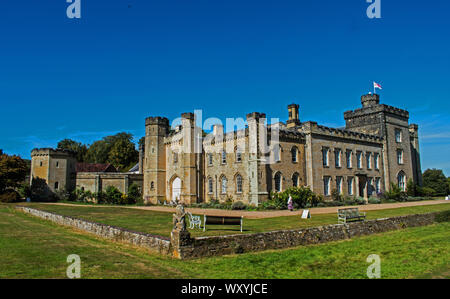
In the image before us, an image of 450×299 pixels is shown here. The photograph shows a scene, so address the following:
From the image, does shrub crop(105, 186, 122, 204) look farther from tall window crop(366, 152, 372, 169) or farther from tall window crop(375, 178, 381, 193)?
tall window crop(375, 178, 381, 193)

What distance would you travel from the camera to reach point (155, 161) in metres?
41.8

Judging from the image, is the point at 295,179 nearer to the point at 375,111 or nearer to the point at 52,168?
the point at 375,111

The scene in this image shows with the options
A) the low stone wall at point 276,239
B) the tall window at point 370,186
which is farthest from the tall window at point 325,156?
the low stone wall at point 276,239

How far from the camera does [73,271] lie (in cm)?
823

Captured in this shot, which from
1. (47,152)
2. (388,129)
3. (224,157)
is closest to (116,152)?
(47,152)

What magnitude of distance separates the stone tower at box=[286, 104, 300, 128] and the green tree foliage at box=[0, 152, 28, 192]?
33940 millimetres

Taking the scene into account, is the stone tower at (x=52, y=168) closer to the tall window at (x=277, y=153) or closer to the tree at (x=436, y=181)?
the tall window at (x=277, y=153)

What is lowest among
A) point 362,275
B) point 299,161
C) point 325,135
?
point 362,275

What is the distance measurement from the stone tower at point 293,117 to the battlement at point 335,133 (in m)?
4.75

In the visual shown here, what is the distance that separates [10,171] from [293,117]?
115 feet

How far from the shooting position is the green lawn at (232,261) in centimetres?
851
